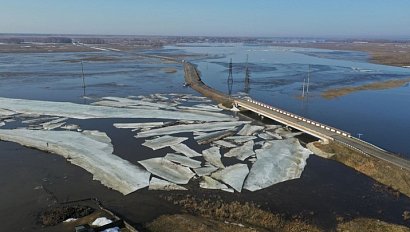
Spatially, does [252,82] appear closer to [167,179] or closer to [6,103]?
[6,103]

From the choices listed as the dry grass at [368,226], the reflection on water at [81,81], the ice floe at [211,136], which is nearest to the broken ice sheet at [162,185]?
the ice floe at [211,136]

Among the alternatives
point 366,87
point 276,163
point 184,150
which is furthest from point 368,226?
point 366,87

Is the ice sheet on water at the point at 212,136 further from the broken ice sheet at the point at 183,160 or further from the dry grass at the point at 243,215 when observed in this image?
the dry grass at the point at 243,215

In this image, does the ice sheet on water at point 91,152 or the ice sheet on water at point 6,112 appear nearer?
the ice sheet on water at point 91,152

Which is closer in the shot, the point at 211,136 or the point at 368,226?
the point at 368,226

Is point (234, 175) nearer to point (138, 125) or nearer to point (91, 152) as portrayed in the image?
point (91, 152)

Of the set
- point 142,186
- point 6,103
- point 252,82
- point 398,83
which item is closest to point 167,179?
point 142,186
